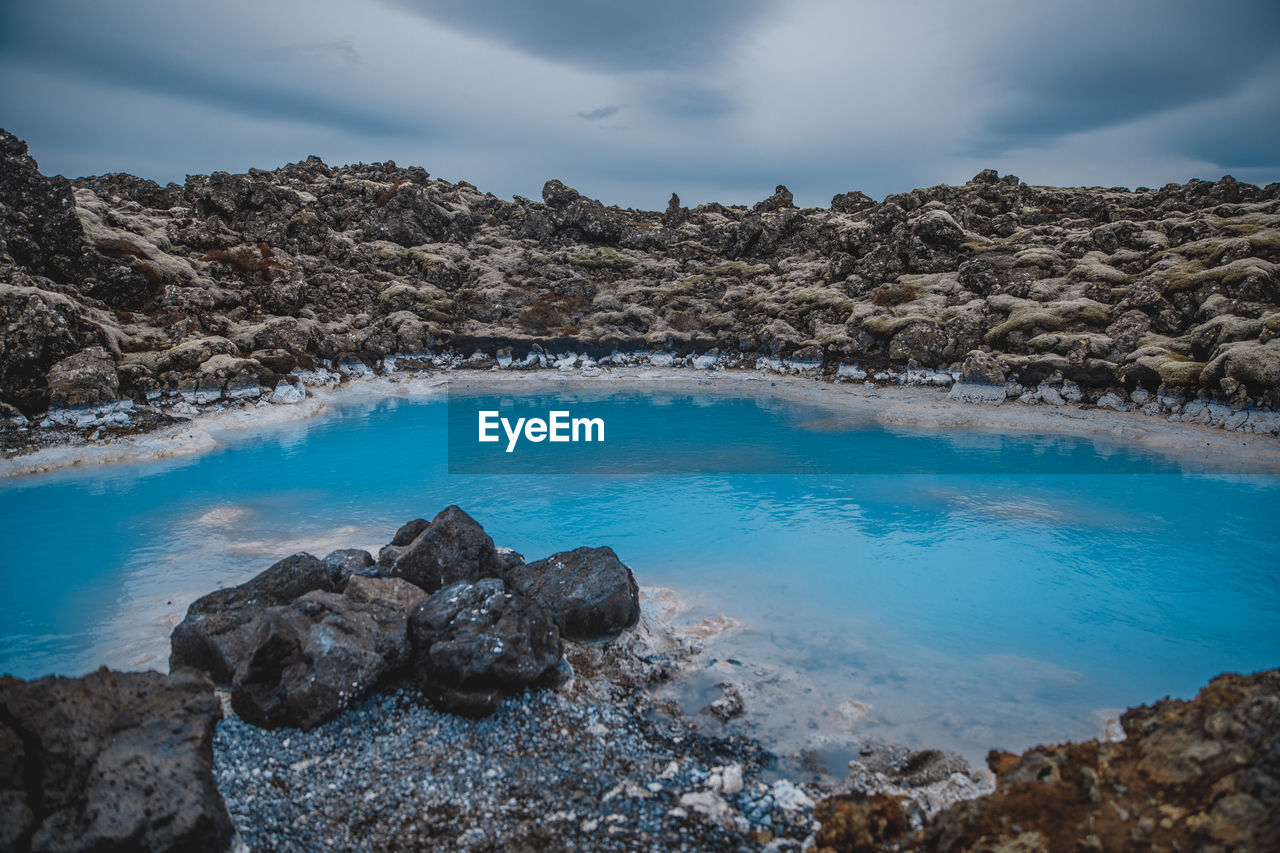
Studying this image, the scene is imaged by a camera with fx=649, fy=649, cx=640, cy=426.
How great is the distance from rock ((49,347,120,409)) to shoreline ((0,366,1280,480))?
2455mm

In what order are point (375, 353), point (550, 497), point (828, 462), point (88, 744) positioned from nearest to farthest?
point (88, 744)
point (550, 497)
point (828, 462)
point (375, 353)

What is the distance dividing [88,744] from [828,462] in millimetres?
28966

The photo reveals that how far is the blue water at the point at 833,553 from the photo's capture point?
13633 mm

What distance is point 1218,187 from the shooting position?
2152 inches

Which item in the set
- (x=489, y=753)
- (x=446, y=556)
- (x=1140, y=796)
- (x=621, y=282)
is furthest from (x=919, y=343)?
(x=489, y=753)

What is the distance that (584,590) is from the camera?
47.6 feet

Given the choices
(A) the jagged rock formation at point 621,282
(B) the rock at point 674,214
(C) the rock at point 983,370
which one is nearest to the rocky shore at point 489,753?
(A) the jagged rock formation at point 621,282

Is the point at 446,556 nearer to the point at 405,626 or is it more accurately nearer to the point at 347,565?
the point at 347,565

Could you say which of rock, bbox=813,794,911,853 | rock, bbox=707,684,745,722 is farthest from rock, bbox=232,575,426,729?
rock, bbox=813,794,911,853

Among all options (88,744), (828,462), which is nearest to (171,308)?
(828,462)

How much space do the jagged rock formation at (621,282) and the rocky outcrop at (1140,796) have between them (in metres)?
32.0

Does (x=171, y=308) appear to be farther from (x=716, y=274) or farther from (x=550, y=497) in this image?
(x=716, y=274)

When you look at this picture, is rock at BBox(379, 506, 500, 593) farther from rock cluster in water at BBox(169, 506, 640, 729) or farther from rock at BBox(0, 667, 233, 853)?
rock at BBox(0, 667, 233, 853)

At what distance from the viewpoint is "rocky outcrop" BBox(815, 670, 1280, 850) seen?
5.81 m
